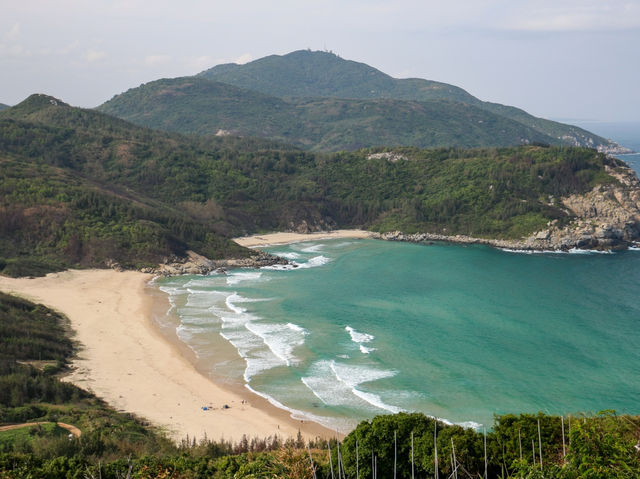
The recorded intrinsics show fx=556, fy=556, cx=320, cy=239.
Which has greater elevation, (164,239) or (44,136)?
(44,136)

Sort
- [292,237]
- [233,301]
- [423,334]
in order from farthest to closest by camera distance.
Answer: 1. [292,237]
2. [233,301]
3. [423,334]

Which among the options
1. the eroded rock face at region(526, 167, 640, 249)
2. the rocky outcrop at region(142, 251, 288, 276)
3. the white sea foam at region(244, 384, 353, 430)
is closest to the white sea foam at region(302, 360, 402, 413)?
the white sea foam at region(244, 384, 353, 430)

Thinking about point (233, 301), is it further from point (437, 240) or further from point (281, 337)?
point (437, 240)

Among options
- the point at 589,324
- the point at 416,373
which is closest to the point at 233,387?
the point at 416,373

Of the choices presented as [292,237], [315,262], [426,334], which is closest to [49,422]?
[426,334]

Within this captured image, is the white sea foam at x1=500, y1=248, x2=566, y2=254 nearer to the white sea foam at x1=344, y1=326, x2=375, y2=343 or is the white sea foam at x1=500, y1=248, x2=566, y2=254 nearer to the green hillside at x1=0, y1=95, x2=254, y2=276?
the green hillside at x1=0, y1=95, x2=254, y2=276

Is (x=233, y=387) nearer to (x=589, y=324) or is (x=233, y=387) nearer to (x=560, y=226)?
(x=589, y=324)

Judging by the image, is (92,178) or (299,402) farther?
(92,178)

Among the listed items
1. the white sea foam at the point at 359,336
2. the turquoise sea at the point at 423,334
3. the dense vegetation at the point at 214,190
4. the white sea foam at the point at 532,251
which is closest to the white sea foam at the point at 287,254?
the turquoise sea at the point at 423,334
